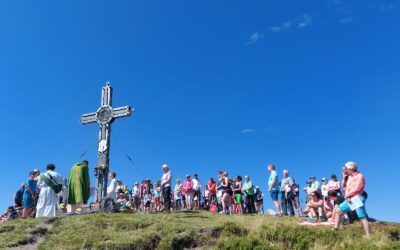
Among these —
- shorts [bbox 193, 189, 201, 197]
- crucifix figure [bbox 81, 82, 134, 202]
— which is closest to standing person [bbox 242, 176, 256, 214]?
shorts [bbox 193, 189, 201, 197]

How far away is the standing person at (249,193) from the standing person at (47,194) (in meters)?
7.30

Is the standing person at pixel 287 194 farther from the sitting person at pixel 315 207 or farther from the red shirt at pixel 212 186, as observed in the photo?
the red shirt at pixel 212 186

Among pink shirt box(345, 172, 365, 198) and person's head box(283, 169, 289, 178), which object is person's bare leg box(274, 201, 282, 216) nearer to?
person's head box(283, 169, 289, 178)

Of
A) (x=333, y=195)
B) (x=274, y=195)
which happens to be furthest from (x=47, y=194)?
(x=333, y=195)

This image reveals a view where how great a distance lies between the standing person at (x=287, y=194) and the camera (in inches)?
588

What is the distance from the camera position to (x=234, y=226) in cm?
1042

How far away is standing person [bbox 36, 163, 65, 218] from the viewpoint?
517 inches

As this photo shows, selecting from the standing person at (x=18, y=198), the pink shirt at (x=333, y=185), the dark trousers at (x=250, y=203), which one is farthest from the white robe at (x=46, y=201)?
the pink shirt at (x=333, y=185)

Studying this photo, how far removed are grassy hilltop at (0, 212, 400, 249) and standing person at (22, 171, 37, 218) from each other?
2114mm

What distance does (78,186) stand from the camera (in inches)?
562

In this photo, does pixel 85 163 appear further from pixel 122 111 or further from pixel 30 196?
pixel 122 111

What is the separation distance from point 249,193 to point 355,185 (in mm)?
6974

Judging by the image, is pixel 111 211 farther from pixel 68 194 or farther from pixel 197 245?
pixel 197 245

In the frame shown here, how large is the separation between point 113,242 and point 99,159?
36.0 feet
